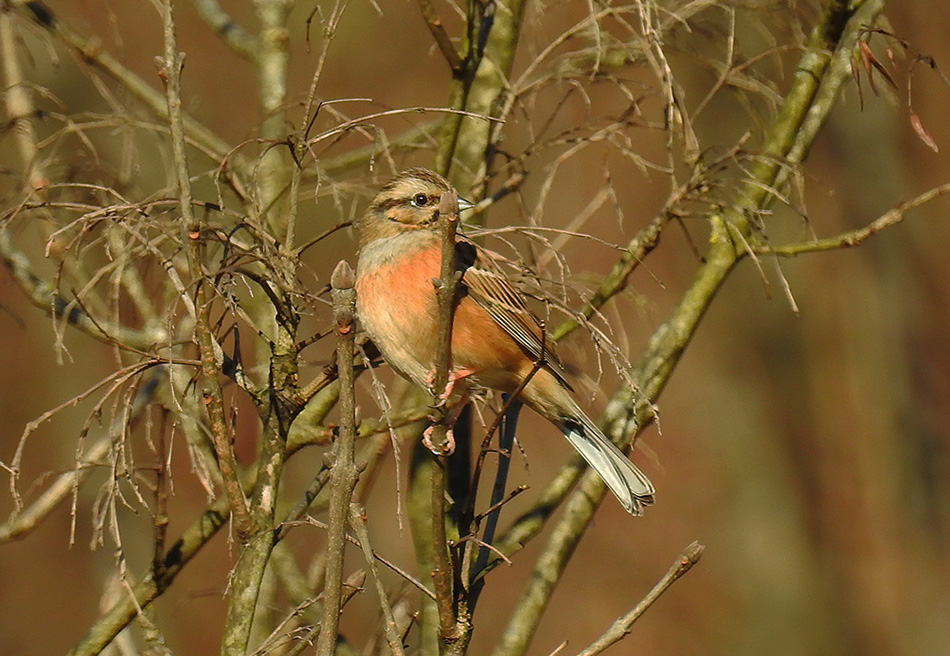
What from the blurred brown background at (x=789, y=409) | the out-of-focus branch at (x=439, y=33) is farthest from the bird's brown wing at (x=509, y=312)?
the blurred brown background at (x=789, y=409)

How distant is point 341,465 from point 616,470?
1568 mm

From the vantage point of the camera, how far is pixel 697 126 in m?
9.18

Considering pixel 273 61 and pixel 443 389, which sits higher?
pixel 273 61

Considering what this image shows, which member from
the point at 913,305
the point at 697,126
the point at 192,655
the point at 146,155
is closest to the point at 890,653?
the point at 913,305

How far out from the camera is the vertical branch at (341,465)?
78.7 inches

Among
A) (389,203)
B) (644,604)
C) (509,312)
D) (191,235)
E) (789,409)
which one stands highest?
(191,235)

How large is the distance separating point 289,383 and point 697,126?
6967 millimetres

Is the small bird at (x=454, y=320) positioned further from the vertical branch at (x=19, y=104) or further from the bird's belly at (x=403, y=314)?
the vertical branch at (x=19, y=104)

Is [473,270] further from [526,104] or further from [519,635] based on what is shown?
[519,635]

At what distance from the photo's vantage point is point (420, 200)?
142 inches

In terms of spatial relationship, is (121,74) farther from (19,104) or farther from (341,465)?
(341,465)

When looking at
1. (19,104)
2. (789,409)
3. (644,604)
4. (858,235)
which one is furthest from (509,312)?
(789,409)

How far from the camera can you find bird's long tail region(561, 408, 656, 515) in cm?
347

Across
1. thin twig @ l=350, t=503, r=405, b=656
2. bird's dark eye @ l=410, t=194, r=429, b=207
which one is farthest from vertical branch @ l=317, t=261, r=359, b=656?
bird's dark eye @ l=410, t=194, r=429, b=207
